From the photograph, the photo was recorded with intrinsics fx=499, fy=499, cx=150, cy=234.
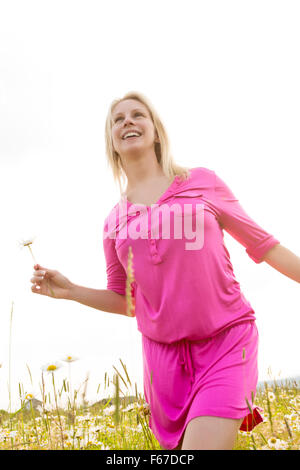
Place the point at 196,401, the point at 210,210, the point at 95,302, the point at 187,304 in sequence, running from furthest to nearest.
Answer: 1. the point at 95,302
2. the point at 210,210
3. the point at 187,304
4. the point at 196,401

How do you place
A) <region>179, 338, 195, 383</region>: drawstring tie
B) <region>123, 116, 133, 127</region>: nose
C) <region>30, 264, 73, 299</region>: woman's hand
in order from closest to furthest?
1. <region>179, 338, 195, 383</region>: drawstring tie
2. <region>30, 264, 73, 299</region>: woman's hand
3. <region>123, 116, 133, 127</region>: nose

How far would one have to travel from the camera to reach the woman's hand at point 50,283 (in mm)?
3312

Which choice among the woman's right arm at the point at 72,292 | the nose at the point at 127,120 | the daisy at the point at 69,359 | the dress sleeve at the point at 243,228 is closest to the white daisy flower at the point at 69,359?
the daisy at the point at 69,359

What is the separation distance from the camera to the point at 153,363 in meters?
3.16

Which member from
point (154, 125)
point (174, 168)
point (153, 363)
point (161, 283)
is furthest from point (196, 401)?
point (154, 125)

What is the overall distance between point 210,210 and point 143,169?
754 mm

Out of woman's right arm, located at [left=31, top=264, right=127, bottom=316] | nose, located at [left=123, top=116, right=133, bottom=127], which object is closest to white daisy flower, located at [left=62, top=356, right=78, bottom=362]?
woman's right arm, located at [left=31, top=264, right=127, bottom=316]

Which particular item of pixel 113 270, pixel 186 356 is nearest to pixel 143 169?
pixel 113 270

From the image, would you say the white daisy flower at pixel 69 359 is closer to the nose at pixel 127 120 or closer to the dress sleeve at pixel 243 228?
the dress sleeve at pixel 243 228

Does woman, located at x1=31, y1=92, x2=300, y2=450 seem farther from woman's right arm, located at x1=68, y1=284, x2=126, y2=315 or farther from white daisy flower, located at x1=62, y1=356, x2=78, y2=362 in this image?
white daisy flower, located at x1=62, y1=356, x2=78, y2=362

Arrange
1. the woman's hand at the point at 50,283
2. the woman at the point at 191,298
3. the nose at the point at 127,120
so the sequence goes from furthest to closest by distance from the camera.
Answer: the nose at the point at 127,120
the woman's hand at the point at 50,283
the woman at the point at 191,298

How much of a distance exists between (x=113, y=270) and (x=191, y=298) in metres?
0.96

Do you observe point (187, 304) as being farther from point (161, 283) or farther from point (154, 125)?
point (154, 125)

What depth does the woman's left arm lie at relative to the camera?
9.83 ft
